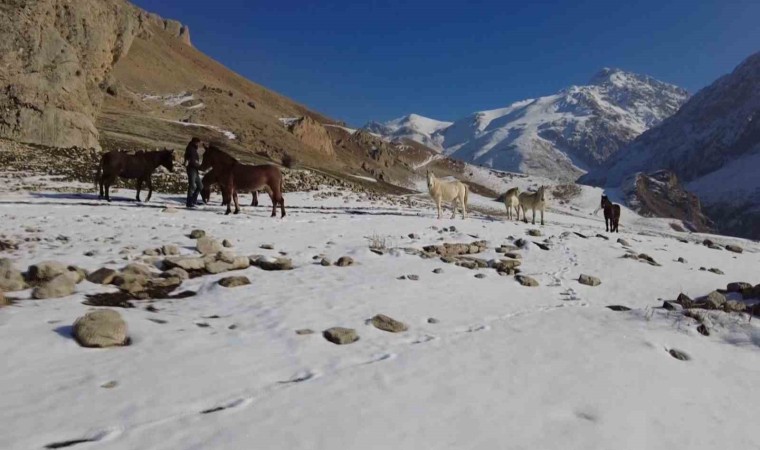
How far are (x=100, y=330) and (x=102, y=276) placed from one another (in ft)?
8.43

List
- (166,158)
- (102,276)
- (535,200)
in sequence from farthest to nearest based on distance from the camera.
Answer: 1. (535,200)
2. (166,158)
3. (102,276)

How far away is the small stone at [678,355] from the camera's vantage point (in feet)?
19.4

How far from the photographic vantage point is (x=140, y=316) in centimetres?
594

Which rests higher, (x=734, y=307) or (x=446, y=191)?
(x=446, y=191)

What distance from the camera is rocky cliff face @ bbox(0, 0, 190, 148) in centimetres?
2816

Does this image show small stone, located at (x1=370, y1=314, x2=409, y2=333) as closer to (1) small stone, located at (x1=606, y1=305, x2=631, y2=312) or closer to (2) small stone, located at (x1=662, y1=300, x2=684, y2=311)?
(1) small stone, located at (x1=606, y1=305, x2=631, y2=312)

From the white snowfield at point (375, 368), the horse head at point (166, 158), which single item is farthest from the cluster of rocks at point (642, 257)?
the horse head at point (166, 158)

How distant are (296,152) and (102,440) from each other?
75.4 m

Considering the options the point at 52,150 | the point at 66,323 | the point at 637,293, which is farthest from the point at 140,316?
the point at 52,150

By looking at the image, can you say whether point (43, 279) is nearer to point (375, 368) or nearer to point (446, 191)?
point (375, 368)

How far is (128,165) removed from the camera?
57.0 feet

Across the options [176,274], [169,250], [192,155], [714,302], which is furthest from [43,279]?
[714,302]

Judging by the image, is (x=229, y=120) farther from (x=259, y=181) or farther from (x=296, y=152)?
(x=259, y=181)

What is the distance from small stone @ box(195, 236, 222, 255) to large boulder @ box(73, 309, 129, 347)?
4.32 meters
